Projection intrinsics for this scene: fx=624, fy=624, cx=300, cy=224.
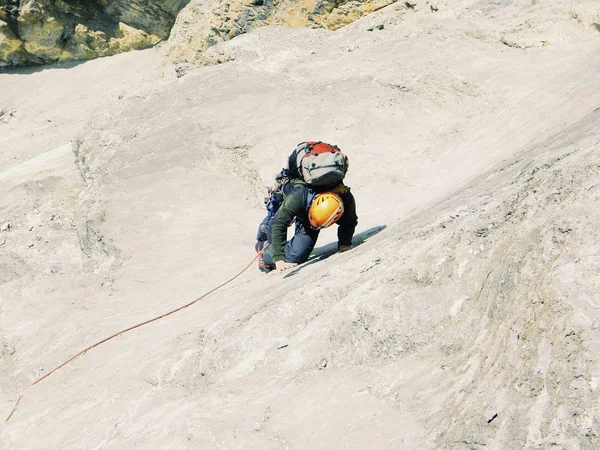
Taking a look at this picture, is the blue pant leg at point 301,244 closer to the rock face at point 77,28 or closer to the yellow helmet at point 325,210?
the yellow helmet at point 325,210

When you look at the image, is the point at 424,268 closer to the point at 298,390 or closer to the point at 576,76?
the point at 298,390

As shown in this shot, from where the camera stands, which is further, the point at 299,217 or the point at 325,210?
the point at 299,217

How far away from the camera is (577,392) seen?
2.49 metres

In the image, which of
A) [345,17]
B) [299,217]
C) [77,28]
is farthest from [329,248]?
[77,28]

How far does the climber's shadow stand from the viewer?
5.72 metres

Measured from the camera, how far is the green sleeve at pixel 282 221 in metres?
5.51

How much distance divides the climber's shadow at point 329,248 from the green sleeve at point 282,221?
0.25 meters

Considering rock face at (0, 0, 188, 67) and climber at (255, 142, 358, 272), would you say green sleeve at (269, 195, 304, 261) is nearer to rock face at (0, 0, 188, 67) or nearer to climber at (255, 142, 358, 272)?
climber at (255, 142, 358, 272)

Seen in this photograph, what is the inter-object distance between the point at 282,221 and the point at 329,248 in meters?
0.82

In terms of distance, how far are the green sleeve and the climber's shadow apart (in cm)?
25

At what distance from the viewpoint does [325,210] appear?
529 cm

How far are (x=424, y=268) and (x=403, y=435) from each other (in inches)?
47.7

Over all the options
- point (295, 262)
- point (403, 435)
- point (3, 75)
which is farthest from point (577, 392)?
point (3, 75)

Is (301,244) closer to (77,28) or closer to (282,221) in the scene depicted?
(282,221)
